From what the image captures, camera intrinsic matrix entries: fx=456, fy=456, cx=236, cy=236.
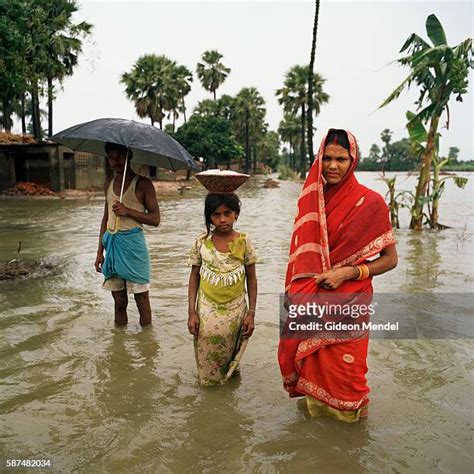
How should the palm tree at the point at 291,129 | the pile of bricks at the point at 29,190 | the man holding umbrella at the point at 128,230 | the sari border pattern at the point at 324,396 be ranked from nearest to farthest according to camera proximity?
1. the sari border pattern at the point at 324,396
2. the man holding umbrella at the point at 128,230
3. the pile of bricks at the point at 29,190
4. the palm tree at the point at 291,129

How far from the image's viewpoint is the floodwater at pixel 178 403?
2.24m

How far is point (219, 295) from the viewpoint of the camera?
274 centimetres

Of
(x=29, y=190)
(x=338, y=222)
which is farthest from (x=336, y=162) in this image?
(x=29, y=190)

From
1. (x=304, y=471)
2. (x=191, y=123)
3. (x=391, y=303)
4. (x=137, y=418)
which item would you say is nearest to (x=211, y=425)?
(x=137, y=418)

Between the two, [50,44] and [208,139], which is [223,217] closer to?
[50,44]

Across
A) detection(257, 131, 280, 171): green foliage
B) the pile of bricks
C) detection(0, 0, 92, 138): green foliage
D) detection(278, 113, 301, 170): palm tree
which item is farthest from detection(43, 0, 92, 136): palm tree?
detection(257, 131, 280, 171): green foliage

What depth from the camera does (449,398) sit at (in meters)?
2.85

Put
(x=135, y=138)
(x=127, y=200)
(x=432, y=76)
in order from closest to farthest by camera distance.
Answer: (x=135, y=138), (x=127, y=200), (x=432, y=76)

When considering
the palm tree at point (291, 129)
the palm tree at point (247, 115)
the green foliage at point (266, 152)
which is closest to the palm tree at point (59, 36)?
the palm tree at point (247, 115)

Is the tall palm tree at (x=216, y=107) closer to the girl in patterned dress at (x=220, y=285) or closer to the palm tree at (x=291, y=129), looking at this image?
the palm tree at (x=291, y=129)

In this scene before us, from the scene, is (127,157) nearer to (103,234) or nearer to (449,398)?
(103,234)

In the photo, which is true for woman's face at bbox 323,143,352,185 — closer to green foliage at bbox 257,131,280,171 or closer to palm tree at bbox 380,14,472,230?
palm tree at bbox 380,14,472,230

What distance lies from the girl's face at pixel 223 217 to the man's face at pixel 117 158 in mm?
1198

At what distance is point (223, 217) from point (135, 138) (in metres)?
1.09
